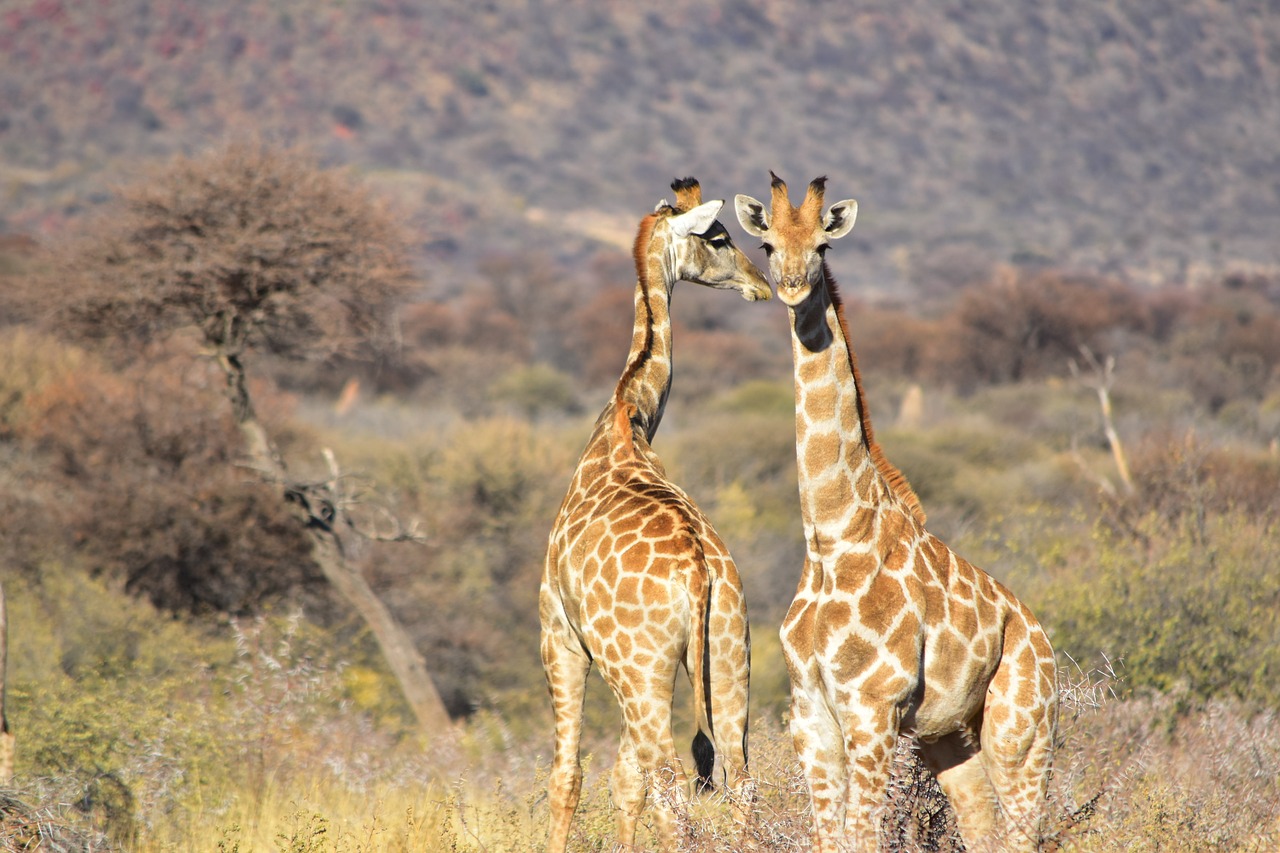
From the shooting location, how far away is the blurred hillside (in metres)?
73.5

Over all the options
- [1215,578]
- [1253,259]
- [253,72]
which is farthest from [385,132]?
[1215,578]

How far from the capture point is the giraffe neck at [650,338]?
650cm

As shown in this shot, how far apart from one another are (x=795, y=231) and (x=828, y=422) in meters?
0.69

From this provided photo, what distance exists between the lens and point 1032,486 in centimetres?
1673

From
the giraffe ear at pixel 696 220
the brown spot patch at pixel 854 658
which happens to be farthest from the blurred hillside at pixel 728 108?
the brown spot patch at pixel 854 658

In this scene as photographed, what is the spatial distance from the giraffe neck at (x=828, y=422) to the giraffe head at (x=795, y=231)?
0.18 meters

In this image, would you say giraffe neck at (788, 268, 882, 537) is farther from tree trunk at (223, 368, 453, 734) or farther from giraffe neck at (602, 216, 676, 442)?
tree trunk at (223, 368, 453, 734)

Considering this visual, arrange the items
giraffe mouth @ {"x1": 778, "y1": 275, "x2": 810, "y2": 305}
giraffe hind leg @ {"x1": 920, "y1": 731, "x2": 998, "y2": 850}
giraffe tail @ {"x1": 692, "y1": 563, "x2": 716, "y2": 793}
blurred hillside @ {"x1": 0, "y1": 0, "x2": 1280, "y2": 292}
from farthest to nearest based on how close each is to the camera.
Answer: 1. blurred hillside @ {"x1": 0, "y1": 0, "x2": 1280, "y2": 292}
2. giraffe tail @ {"x1": 692, "y1": 563, "x2": 716, "y2": 793}
3. giraffe hind leg @ {"x1": 920, "y1": 731, "x2": 998, "y2": 850}
4. giraffe mouth @ {"x1": 778, "y1": 275, "x2": 810, "y2": 305}

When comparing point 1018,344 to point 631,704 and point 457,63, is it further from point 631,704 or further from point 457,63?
point 457,63

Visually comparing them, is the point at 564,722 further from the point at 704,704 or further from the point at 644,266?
the point at 644,266

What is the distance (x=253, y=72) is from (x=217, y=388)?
70637 mm

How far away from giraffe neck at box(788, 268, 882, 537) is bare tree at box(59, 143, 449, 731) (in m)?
5.92

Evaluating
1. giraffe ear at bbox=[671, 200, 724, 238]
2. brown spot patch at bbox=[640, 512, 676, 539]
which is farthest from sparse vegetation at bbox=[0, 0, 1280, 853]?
giraffe ear at bbox=[671, 200, 724, 238]

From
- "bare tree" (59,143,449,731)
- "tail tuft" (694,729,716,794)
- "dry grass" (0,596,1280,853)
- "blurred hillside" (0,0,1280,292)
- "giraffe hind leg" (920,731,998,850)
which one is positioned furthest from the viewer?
"blurred hillside" (0,0,1280,292)
